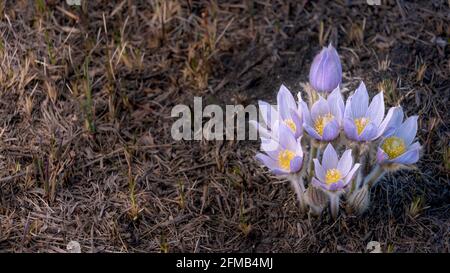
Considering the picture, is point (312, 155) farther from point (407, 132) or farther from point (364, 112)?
point (407, 132)

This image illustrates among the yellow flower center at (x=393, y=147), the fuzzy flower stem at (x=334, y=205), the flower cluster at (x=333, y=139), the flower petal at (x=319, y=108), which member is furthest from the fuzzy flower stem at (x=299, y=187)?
the yellow flower center at (x=393, y=147)

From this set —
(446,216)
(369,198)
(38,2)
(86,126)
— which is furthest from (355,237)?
(38,2)

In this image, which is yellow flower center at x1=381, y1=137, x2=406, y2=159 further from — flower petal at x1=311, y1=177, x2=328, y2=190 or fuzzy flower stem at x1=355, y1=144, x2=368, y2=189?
flower petal at x1=311, y1=177, x2=328, y2=190

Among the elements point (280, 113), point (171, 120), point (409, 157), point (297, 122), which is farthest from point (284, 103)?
point (171, 120)

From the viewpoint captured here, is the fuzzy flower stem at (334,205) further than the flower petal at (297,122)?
Yes

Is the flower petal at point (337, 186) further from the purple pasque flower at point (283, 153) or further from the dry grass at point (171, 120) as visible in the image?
the dry grass at point (171, 120)

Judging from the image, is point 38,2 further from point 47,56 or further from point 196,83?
point 196,83
